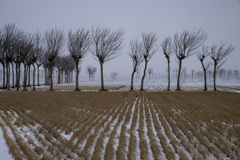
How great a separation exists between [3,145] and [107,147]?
2.59m

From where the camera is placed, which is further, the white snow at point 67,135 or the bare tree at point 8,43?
the bare tree at point 8,43

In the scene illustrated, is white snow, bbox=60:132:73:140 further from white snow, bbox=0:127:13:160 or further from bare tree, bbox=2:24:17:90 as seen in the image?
bare tree, bbox=2:24:17:90

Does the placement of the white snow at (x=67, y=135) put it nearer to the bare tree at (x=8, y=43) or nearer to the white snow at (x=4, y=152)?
the white snow at (x=4, y=152)

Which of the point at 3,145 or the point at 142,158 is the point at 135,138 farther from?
the point at 3,145

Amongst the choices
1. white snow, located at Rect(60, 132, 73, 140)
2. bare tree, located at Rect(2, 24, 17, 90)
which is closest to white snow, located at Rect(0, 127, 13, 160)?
white snow, located at Rect(60, 132, 73, 140)

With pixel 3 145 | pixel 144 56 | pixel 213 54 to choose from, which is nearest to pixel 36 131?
pixel 3 145

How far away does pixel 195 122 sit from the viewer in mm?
6332

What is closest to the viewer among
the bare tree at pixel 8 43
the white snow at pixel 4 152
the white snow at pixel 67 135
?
the white snow at pixel 4 152

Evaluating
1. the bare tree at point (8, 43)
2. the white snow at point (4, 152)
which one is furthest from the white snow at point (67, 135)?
the bare tree at point (8, 43)

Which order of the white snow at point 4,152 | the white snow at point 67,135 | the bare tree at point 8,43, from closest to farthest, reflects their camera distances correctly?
the white snow at point 4,152, the white snow at point 67,135, the bare tree at point 8,43

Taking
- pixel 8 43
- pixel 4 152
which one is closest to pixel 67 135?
pixel 4 152

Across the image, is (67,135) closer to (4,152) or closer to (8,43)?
(4,152)

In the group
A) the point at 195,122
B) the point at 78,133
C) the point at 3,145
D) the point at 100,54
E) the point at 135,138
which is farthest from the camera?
the point at 100,54

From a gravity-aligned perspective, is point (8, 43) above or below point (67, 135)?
above
